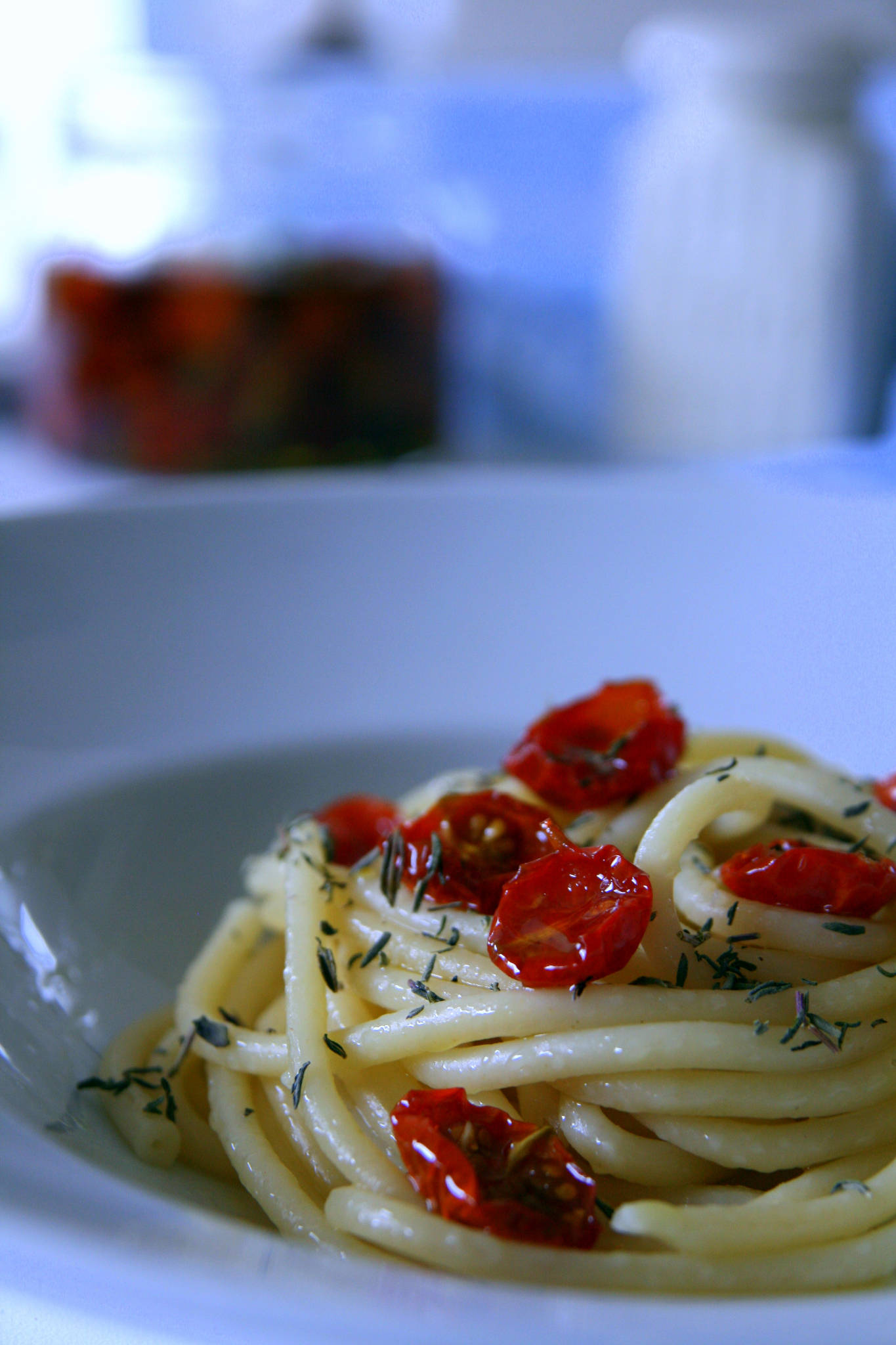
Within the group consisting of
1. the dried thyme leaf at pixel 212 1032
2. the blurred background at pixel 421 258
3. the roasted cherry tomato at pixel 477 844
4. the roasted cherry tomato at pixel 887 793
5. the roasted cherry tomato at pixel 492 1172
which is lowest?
the dried thyme leaf at pixel 212 1032

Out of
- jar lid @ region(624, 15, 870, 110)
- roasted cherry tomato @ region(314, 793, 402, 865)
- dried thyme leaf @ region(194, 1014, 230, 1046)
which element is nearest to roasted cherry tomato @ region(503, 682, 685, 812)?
roasted cherry tomato @ region(314, 793, 402, 865)

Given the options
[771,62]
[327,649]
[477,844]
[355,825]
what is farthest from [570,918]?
[771,62]

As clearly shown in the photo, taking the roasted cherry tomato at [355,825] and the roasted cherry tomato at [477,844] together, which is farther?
the roasted cherry tomato at [355,825]

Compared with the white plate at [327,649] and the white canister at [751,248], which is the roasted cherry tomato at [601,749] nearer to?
the white plate at [327,649]

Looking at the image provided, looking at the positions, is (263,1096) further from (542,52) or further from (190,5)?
(190,5)

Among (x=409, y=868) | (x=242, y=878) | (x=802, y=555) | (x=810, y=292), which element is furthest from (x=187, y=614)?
(x=810, y=292)

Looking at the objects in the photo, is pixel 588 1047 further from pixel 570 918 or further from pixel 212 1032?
pixel 212 1032

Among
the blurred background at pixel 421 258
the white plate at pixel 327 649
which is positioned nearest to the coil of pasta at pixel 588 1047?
the white plate at pixel 327 649
